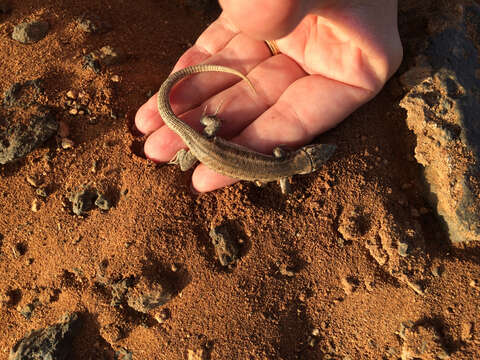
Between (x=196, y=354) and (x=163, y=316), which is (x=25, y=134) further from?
(x=196, y=354)

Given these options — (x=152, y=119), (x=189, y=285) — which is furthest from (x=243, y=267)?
(x=152, y=119)

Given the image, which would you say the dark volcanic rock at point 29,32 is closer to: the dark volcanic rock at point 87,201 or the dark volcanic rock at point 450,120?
the dark volcanic rock at point 87,201

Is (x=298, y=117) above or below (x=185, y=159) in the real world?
above

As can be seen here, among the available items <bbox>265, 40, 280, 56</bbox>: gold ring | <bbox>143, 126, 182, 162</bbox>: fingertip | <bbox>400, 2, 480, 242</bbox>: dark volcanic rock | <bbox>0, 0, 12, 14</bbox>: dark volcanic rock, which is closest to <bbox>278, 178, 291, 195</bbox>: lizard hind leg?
<bbox>143, 126, 182, 162</bbox>: fingertip

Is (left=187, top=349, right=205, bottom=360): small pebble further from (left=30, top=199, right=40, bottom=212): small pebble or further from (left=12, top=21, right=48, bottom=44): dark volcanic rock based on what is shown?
(left=12, top=21, right=48, bottom=44): dark volcanic rock

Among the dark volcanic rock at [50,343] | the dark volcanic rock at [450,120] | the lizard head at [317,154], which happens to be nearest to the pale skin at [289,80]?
the lizard head at [317,154]

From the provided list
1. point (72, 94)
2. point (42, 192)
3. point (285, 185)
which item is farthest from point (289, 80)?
point (42, 192)

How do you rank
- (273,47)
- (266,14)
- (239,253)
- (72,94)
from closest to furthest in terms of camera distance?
(266,14), (239,253), (72,94), (273,47)

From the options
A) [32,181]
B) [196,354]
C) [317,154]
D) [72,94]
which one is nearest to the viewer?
[196,354]
